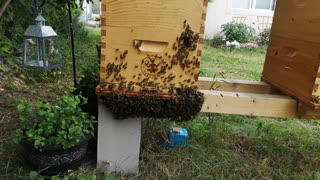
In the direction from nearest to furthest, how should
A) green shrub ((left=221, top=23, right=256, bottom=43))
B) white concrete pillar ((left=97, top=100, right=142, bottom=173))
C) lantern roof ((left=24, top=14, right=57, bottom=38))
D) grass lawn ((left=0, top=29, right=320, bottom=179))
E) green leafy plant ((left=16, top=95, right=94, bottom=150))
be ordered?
green leafy plant ((left=16, top=95, right=94, bottom=150)) < white concrete pillar ((left=97, top=100, right=142, bottom=173)) < grass lawn ((left=0, top=29, right=320, bottom=179)) < lantern roof ((left=24, top=14, right=57, bottom=38)) < green shrub ((left=221, top=23, right=256, bottom=43))

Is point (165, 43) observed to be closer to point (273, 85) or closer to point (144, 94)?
point (144, 94)

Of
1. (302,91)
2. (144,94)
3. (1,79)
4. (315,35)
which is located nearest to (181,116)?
(144,94)

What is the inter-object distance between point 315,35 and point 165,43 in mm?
982

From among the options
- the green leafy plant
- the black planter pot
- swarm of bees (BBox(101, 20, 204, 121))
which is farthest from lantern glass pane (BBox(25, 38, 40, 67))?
swarm of bees (BBox(101, 20, 204, 121))

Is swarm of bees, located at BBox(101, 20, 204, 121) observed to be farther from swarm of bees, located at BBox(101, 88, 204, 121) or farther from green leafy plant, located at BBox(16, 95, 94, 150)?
green leafy plant, located at BBox(16, 95, 94, 150)

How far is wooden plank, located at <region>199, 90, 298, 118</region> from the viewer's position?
2.10 meters

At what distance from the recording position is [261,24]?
1154cm

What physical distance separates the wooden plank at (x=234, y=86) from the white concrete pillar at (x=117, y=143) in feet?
2.73

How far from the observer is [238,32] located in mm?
10578

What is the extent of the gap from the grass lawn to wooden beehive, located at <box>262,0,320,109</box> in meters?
0.62

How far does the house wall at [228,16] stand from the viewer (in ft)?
36.9

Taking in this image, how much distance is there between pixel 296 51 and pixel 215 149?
1.00 meters

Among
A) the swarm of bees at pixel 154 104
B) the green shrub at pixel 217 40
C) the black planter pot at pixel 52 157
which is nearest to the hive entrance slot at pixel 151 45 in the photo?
the swarm of bees at pixel 154 104

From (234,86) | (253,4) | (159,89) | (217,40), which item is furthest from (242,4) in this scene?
(159,89)
